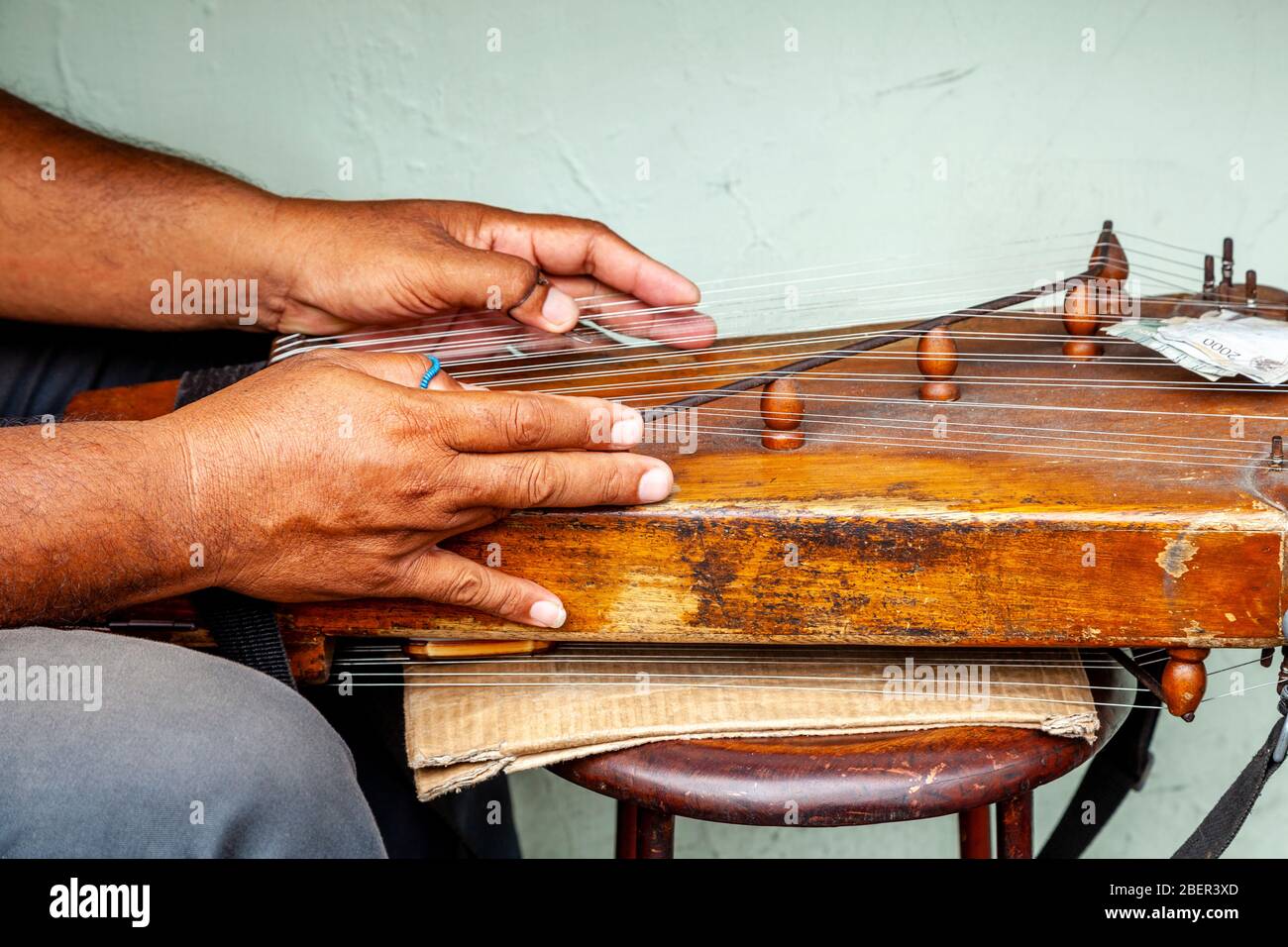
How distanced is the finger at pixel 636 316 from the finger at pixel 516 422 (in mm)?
290

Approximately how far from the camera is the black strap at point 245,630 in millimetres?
958

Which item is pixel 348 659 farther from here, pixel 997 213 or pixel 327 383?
pixel 997 213

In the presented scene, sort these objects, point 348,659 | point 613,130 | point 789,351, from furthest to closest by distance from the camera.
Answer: point 613,130 < point 789,351 < point 348,659

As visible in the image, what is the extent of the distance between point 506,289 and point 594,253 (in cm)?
14

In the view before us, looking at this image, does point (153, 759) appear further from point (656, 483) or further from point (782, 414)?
point (782, 414)

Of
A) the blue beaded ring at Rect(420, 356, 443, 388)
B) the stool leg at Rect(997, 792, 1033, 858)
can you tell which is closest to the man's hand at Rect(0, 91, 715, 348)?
the blue beaded ring at Rect(420, 356, 443, 388)

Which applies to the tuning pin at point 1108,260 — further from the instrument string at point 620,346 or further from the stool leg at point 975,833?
the stool leg at point 975,833

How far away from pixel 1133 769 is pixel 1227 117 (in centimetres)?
86

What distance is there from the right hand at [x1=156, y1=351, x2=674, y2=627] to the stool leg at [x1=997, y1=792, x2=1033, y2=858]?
46cm

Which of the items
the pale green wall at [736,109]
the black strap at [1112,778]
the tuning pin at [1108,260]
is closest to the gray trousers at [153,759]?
the black strap at [1112,778]

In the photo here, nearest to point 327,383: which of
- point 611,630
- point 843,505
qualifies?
point 611,630

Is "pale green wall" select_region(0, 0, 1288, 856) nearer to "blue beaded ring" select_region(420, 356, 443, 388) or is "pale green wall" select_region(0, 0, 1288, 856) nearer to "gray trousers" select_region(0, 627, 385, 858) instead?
"blue beaded ring" select_region(420, 356, 443, 388)

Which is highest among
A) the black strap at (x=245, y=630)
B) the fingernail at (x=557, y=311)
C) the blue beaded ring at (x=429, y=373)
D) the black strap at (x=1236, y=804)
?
the fingernail at (x=557, y=311)

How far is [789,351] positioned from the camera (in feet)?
3.86
